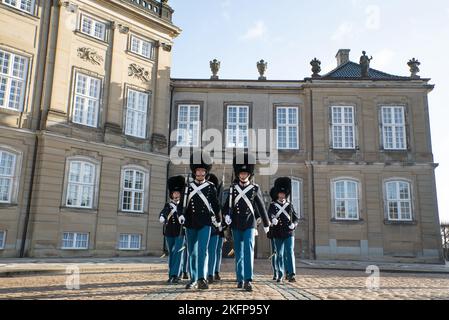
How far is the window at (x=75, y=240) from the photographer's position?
54.3 feet

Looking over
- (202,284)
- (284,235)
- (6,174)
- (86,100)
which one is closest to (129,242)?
(6,174)

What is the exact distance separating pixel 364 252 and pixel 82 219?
45.3 ft

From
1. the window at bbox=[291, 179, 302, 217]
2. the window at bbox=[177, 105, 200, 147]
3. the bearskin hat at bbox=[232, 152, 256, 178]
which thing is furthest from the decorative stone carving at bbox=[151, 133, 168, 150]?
the bearskin hat at bbox=[232, 152, 256, 178]

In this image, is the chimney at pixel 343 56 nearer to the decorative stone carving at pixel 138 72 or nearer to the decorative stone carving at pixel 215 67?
the decorative stone carving at pixel 215 67

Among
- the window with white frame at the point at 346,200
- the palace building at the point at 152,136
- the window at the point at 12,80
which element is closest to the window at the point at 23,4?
the palace building at the point at 152,136

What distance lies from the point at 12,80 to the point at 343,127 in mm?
16538

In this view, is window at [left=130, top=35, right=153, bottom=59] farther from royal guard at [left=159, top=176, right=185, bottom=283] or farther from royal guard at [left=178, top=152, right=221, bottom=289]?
royal guard at [left=178, top=152, right=221, bottom=289]

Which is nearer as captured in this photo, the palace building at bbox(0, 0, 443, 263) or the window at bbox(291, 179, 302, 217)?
the palace building at bbox(0, 0, 443, 263)

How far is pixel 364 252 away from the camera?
20.0 meters

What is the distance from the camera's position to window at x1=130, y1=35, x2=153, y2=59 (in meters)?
20.4

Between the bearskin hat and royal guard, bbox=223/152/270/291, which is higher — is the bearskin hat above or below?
above

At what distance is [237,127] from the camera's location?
22359mm

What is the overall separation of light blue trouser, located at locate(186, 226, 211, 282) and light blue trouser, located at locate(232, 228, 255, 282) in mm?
584

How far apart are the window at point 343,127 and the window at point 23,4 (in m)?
15.8
